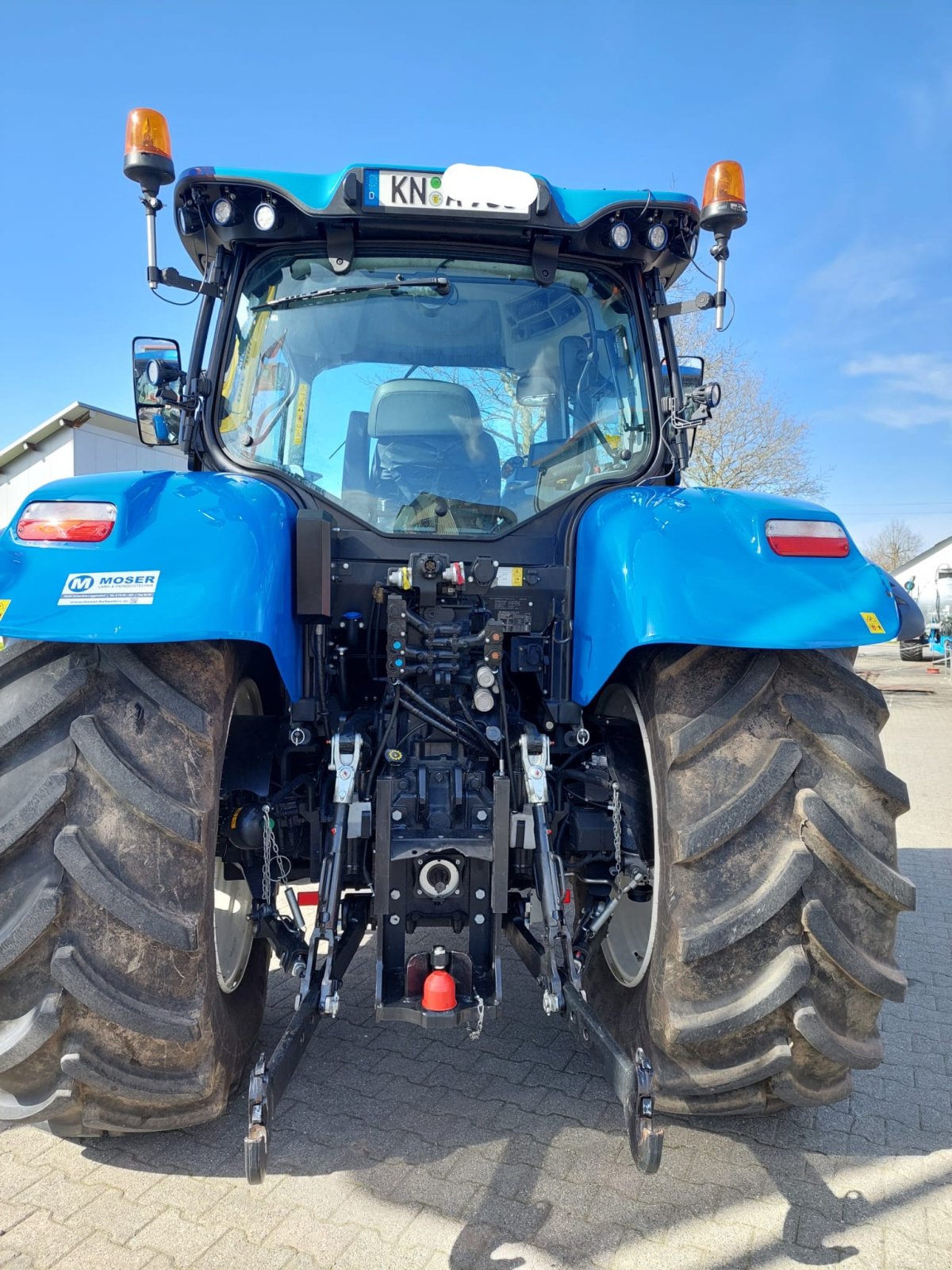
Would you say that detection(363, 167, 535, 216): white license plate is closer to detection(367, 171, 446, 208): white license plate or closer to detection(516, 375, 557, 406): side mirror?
detection(367, 171, 446, 208): white license plate

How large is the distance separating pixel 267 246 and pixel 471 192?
71 cm

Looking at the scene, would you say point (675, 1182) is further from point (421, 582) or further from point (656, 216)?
point (656, 216)

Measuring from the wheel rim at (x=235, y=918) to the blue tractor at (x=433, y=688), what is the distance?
14 millimetres

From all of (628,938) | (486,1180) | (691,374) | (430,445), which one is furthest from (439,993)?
(691,374)

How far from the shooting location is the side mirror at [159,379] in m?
3.08

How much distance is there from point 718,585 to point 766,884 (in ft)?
2.36

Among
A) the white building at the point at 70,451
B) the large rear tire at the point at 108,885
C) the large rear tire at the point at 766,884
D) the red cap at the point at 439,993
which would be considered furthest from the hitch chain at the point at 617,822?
the white building at the point at 70,451

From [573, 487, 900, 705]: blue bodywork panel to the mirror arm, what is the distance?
0.98 metres

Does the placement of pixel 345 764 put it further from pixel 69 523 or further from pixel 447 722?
pixel 69 523

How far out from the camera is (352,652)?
2.80 m

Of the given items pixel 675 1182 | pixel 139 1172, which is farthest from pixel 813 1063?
pixel 139 1172

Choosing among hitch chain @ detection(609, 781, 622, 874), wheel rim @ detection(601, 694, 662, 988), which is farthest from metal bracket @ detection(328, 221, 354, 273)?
hitch chain @ detection(609, 781, 622, 874)

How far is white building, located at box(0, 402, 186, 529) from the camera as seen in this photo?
14711mm

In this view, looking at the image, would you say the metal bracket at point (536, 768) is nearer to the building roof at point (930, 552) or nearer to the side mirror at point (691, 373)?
the side mirror at point (691, 373)
